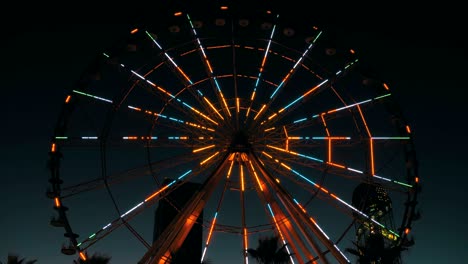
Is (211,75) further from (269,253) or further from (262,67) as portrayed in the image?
(269,253)

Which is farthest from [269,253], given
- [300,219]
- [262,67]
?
[262,67]

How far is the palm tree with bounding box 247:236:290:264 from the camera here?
65.0ft

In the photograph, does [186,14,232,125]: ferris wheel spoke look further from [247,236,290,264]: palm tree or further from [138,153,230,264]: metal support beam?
[247,236,290,264]: palm tree

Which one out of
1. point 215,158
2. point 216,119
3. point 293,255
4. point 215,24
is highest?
point 215,24

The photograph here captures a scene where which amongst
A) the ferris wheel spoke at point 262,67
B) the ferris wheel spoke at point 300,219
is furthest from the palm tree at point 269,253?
the ferris wheel spoke at point 262,67

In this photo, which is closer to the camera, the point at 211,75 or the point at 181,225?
the point at 181,225

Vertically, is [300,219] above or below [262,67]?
below

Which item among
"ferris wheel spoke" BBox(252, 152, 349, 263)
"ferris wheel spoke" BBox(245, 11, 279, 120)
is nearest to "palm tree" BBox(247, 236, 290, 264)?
"ferris wheel spoke" BBox(252, 152, 349, 263)

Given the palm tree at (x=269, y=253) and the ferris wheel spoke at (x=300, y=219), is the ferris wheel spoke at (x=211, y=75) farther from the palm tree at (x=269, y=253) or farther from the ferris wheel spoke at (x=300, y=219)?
the palm tree at (x=269, y=253)

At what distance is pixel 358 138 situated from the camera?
2422 centimetres

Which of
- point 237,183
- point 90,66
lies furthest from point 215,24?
point 237,183

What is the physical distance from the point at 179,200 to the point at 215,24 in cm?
2149

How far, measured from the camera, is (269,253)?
65.2ft

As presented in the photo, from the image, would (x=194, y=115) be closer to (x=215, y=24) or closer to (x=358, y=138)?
(x=215, y=24)
